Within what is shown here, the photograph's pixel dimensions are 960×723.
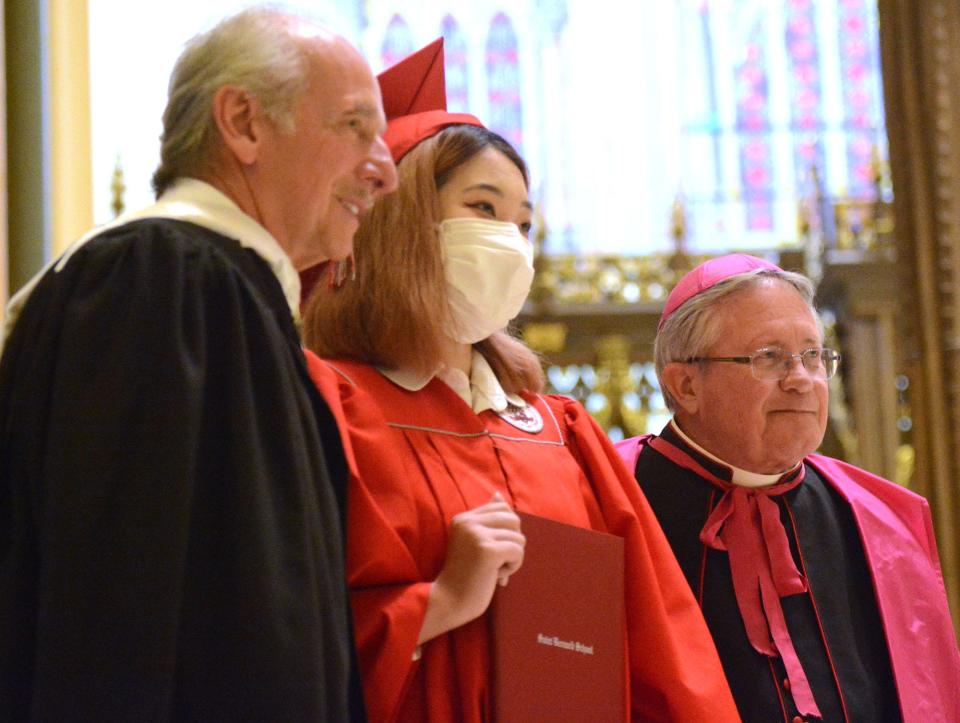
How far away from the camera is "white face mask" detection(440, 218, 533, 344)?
2387 millimetres

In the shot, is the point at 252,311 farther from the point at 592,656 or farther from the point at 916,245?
the point at 916,245

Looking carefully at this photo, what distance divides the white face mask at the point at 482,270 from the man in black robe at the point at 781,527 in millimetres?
678

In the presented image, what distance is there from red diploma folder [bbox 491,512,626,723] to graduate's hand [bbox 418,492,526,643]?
8 centimetres

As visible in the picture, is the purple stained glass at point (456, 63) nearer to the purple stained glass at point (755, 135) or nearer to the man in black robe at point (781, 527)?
the purple stained glass at point (755, 135)

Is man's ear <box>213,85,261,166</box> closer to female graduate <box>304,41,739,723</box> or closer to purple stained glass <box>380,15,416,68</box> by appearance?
female graduate <box>304,41,739,723</box>

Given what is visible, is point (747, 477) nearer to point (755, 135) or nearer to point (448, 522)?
point (448, 522)

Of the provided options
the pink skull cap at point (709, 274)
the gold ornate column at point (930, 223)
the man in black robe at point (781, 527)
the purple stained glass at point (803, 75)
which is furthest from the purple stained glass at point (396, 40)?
the man in black robe at point (781, 527)

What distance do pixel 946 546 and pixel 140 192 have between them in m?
4.93

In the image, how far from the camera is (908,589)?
2867 mm

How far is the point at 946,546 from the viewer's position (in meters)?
6.07

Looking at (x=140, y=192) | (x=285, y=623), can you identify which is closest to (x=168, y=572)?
(x=285, y=623)

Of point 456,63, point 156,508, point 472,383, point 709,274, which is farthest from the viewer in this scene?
point 456,63

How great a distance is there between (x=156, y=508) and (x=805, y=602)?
167 centimetres

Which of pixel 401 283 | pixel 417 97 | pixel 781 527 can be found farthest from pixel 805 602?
pixel 417 97
